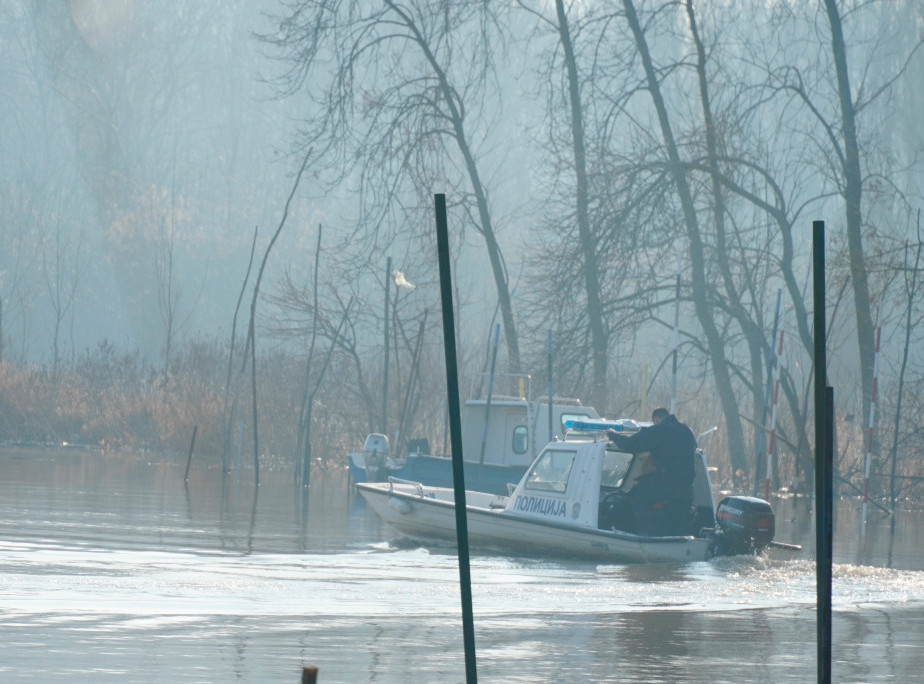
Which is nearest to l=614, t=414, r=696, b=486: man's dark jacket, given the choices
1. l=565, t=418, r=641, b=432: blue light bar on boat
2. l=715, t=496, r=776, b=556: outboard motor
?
l=565, t=418, r=641, b=432: blue light bar on boat

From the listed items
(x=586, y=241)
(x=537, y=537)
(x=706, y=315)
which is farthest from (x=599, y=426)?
(x=706, y=315)

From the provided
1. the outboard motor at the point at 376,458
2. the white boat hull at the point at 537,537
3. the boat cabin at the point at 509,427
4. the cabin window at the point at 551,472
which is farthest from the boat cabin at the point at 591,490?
the outboard motor at the point at 376,458

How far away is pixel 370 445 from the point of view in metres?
27.4

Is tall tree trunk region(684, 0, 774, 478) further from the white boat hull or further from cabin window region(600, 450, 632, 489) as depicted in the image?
the white boat hull

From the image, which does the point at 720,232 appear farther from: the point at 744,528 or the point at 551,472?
the point at 744,528

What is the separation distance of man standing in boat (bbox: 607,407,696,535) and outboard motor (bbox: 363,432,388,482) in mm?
9014

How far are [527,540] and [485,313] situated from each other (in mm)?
46476

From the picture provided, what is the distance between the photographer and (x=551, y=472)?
18688 mm

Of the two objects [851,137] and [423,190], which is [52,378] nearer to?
[423,190]

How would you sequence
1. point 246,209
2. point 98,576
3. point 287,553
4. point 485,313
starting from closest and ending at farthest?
point 98,576
point 287,553
point 485,313
point 246,209

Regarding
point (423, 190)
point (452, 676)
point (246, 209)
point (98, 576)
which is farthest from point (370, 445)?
point (246, 209)

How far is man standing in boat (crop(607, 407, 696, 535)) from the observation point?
58.5 feet

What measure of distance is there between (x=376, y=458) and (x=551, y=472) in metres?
8.80

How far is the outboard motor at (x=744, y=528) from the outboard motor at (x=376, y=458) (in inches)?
374
